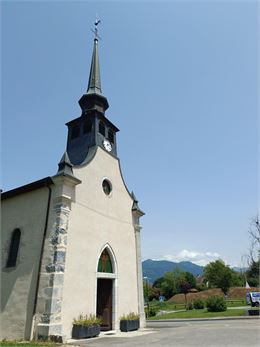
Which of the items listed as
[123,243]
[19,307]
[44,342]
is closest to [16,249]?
[19,307]

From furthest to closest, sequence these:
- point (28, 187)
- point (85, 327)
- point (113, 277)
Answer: point (113, 277), point (28, 187), point (85, 327)

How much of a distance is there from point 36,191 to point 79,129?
18.9 feet

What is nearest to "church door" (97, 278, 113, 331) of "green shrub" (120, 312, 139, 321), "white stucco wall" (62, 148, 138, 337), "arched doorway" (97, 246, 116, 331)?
"arched doorway" (97, 246, 116, 331)

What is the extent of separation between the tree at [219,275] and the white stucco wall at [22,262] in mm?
55901

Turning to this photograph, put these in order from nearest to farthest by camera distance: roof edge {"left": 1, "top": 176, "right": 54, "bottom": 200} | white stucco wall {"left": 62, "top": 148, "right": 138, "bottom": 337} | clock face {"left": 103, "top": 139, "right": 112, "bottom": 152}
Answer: white stucco wall {"left": 62, "top": 148, "right": 138, "bottom": 337} → roof edge {"left": 1, "top": 176, "right": 54, "bottom": 200} → clock face {"left": 103, "top": 139, "right": 112, "bottom": 152}

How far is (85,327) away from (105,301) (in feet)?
10.6

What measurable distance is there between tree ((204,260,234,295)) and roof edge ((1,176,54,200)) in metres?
56.1

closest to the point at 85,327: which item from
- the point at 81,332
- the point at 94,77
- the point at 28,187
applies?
the point at 81,332

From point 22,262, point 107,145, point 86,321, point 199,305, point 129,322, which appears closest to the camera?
point 86,321

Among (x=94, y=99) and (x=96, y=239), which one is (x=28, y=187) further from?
(x=94, y=99)

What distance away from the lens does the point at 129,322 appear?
15.2m

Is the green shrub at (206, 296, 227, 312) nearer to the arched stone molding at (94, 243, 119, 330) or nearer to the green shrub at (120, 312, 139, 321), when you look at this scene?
the green shrub at (120, 312, 139, 321)

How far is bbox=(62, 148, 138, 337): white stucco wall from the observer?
13102 mm

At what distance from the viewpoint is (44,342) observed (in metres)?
11.0
